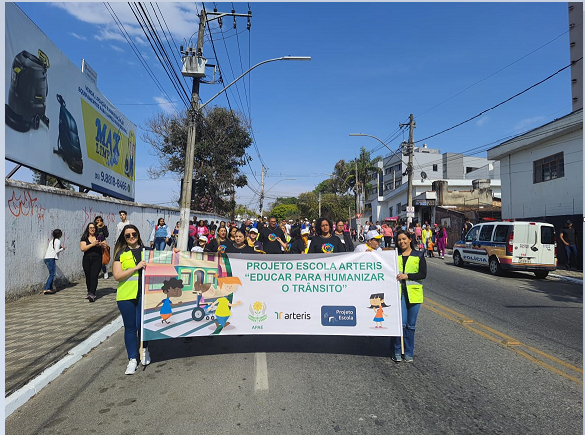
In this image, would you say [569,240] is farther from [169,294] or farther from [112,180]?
[112,180]

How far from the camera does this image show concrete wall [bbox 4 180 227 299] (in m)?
8.43

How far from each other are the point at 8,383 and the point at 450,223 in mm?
30179

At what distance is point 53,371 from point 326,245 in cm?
415

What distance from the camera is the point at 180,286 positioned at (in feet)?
17.7

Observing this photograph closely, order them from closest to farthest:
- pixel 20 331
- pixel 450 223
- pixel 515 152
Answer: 1. pixel 20 331
2. pixel 515 152
3. pixel 450 223

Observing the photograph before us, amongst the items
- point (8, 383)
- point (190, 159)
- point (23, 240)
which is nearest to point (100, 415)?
point (8, 383)

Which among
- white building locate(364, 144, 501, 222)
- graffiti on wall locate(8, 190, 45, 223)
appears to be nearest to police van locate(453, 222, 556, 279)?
graffiti on wall locate(8, 190, 45, 223)

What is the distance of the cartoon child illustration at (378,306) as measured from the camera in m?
5.32

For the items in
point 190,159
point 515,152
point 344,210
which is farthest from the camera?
point 344,210

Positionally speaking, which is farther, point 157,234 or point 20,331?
point 157,234

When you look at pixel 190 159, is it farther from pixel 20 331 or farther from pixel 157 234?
pixel 20 331

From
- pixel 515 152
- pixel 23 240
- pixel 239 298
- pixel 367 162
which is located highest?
pixel 367 162

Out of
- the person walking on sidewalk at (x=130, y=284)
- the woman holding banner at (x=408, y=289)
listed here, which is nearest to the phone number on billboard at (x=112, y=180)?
the person walking on sidewalk at (x=130, y=284)

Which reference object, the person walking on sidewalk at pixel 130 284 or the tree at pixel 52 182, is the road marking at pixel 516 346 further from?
the tree at pixel 52 182
